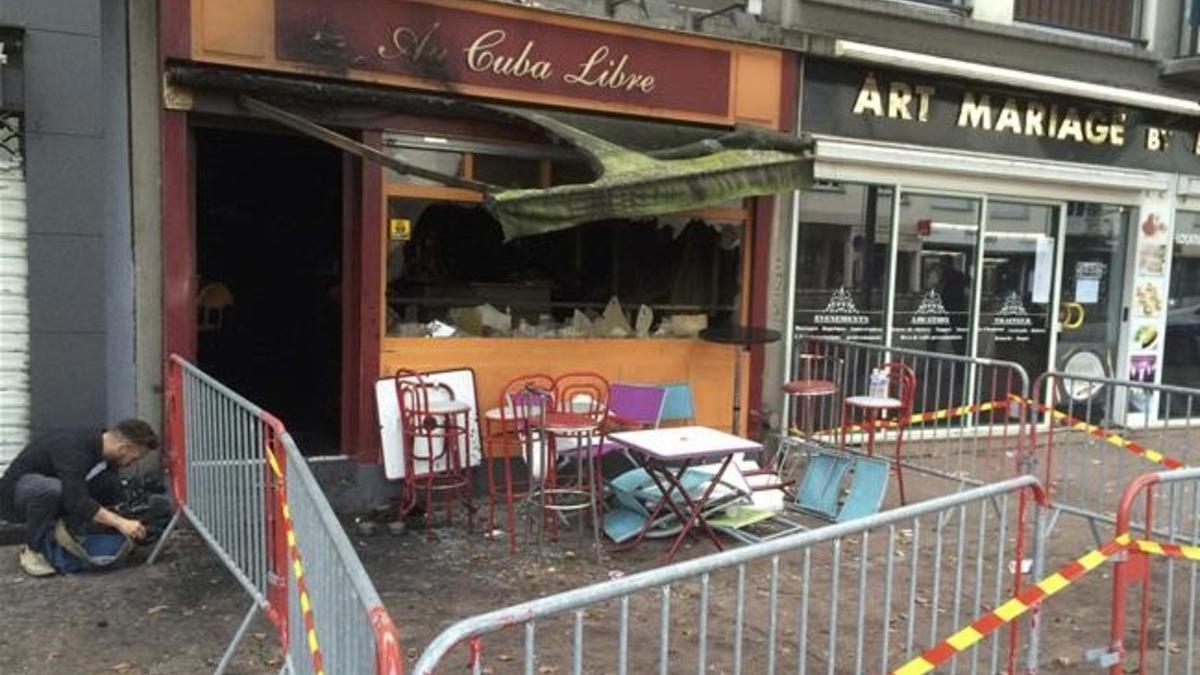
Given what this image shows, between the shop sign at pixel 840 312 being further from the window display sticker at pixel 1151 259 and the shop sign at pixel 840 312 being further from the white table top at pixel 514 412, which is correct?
the window display sticker at pixel 1151 259

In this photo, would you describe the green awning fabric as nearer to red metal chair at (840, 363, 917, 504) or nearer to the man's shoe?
red metal chair at (840, 363, 917, 504)

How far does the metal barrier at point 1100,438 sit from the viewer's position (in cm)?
656

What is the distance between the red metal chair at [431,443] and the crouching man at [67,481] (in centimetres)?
158

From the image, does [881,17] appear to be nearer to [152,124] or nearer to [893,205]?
[893,205]

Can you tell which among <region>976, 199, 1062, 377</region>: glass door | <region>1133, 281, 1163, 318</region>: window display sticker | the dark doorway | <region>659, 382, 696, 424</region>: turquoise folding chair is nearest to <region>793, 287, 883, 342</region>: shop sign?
→ <region>976, 199, 1062, 377</region>: glass door

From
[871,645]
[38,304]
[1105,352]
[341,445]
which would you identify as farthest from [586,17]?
[1105,352]

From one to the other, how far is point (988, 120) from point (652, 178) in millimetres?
4681

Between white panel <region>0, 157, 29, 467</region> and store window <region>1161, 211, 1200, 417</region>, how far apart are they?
418 inches

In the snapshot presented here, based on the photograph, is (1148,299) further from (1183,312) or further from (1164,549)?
(1164,549)

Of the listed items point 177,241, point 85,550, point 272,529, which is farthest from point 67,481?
point 272,529

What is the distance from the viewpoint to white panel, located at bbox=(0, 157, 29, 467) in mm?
5945

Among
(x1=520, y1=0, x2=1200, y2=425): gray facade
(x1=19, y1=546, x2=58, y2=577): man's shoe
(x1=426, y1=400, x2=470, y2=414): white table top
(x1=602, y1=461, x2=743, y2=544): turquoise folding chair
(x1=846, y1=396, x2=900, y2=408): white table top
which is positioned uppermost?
(x1=520, y1=0, x2=1200, y2=425): gray facade

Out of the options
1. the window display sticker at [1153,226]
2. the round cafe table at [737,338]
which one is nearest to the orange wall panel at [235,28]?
the round cafe table at [737,338]

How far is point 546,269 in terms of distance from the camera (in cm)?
777
